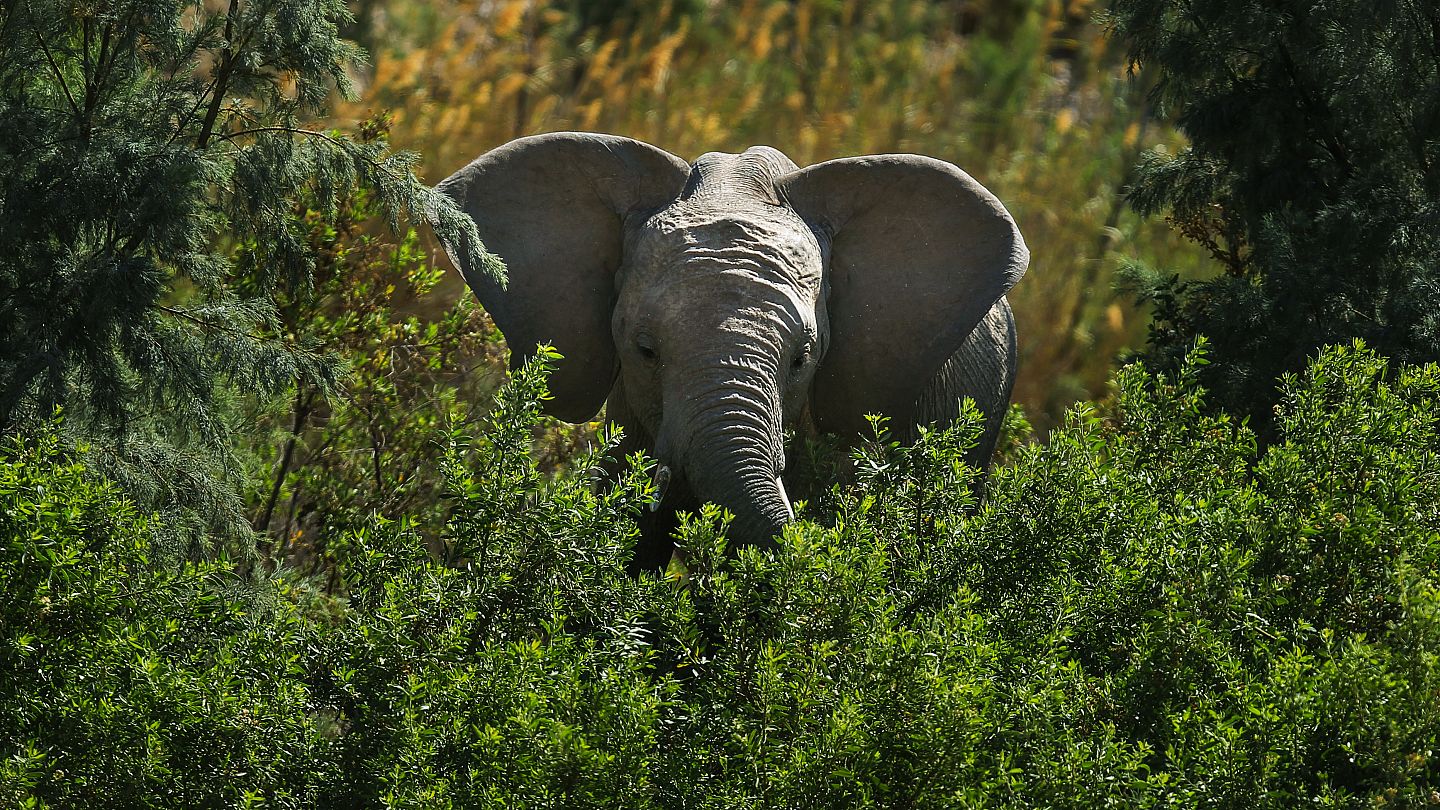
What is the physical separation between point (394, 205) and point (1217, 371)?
10.3 feet

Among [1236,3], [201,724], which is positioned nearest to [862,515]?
[201,724]

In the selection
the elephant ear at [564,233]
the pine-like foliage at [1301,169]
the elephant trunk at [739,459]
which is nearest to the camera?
the elephant trunk at [739,459]

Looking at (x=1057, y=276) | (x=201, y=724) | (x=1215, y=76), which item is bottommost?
(x=1057, y=276)

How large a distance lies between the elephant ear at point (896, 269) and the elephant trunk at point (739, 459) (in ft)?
2.75

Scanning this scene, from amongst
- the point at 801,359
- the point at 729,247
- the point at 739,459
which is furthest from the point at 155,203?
the point at 801,359

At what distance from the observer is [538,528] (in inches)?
192

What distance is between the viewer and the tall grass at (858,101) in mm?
12469

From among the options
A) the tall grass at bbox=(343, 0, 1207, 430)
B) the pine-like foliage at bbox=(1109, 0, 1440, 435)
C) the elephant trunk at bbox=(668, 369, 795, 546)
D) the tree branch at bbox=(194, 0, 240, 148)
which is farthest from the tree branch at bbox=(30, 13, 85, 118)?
the tall grass at bbox=(343, 0, 1207, 430)

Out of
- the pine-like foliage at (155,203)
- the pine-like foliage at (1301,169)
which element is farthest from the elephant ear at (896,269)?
the pine-like foliage at (155,203)

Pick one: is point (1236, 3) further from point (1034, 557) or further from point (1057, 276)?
point (1057, 276)

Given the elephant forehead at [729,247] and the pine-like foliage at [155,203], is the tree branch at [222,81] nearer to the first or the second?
the pine-like foliage at [155,203]

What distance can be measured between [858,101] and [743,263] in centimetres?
858

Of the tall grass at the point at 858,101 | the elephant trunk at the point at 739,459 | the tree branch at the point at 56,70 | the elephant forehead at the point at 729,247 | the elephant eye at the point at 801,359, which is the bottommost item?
the tall grass at the point at 858,101

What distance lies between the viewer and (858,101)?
14227 mm
